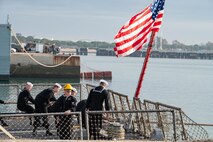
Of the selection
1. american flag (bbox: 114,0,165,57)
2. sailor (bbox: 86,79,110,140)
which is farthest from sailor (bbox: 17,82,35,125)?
american flag (bbox: 114,0,165,57)

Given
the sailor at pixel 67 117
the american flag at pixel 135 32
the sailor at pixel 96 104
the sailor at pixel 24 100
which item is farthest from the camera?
the sailor at pixel 24 100

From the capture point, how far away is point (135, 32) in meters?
14.6

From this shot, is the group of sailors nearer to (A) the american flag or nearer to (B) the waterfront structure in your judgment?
(A) the american flag

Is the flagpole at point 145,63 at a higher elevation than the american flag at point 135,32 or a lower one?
lower

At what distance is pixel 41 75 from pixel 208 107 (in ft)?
92.7

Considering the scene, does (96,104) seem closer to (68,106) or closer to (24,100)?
(68,106)

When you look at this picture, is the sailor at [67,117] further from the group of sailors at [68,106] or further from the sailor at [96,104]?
the sailor at [96,104]

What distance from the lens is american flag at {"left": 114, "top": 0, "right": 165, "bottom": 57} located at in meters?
14.5

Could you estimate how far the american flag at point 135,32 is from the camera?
14.5 meters

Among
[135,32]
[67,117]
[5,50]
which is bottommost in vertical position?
[67,117]

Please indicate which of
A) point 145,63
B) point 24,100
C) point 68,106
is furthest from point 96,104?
point 24,100

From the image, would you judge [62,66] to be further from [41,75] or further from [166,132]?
[166,132]

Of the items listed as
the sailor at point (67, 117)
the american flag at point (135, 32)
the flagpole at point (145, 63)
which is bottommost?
the sailor at point (67, 117)

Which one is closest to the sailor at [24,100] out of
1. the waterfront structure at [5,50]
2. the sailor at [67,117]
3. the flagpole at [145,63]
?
the sailor at [67,117]
